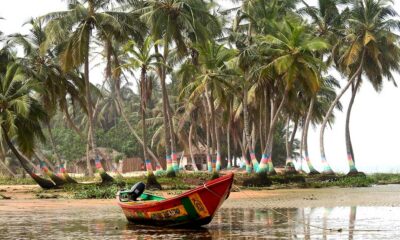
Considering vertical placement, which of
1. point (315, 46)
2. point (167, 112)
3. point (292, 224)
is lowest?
point (292, 224)

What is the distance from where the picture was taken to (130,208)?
59.3 feet

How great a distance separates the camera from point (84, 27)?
36906 mm

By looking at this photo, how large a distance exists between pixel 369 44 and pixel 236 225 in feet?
95.6

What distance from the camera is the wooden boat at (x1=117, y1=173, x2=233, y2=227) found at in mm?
15773

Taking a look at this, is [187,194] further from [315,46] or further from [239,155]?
[239,155]

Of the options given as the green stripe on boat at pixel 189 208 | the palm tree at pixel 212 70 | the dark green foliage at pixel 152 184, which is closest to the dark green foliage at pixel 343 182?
the palm tree at pixel 212 70

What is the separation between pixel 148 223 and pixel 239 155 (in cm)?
5108

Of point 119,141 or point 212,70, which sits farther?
point 119,141

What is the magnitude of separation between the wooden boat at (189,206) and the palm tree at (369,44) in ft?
94.2

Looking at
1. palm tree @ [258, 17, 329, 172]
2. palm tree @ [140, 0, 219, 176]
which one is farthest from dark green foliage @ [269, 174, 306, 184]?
palm tree @ [140, 0, 219, 176]

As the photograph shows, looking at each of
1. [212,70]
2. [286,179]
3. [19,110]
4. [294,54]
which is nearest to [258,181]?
[286,179]

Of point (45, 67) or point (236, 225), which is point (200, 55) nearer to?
point (45, 67)

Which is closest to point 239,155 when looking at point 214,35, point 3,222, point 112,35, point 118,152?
point 118,152

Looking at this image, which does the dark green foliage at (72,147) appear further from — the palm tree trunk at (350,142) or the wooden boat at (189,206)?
the wooden boat at (189,206)
